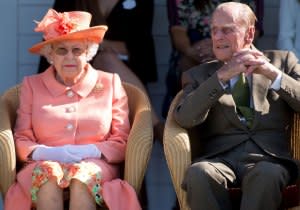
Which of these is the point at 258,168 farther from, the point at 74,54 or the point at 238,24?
the point at 74,54

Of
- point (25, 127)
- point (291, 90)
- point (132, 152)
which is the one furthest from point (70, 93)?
point (291, 90)

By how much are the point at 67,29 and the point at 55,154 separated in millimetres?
684

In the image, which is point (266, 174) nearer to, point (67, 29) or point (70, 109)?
point (70, 109)

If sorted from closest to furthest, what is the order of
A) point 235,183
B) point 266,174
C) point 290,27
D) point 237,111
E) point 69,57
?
point 266,174
point 235,183
point 237,111
point 69,57
point 290,27

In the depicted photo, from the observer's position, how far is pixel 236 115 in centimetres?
532

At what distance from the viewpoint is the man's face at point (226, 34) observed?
5.27 m

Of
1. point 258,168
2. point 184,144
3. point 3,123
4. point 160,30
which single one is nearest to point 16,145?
point 3,123

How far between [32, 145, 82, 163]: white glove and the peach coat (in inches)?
1.8

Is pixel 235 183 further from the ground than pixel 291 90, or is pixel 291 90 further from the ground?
pixel 291 90

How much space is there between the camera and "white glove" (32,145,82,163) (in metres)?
5.30

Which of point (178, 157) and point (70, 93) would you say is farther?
point (70, 93)

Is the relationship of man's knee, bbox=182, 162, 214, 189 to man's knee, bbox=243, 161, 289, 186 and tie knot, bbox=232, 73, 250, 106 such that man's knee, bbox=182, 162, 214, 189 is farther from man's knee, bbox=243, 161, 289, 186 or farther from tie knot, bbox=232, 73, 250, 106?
tie knot, bbox=232, 73, 250, 106

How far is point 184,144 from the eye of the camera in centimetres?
518

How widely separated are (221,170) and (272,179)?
305 mm
